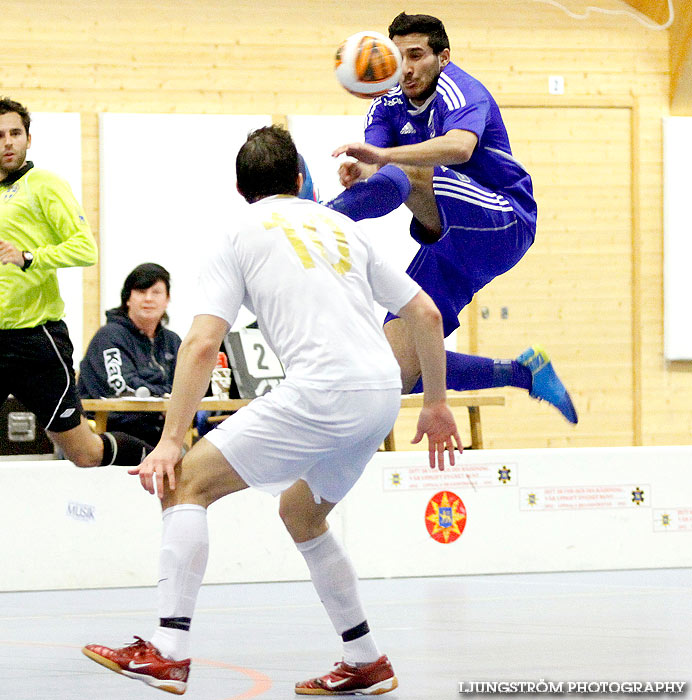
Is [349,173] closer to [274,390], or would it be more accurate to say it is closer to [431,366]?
[431,366]

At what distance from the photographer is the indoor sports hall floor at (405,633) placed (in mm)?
3379

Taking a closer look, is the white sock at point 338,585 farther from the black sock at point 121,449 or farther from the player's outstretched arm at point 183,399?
the black sock at point 121,449

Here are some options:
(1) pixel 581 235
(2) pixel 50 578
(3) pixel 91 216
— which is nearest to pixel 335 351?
(2) pixel 50 578

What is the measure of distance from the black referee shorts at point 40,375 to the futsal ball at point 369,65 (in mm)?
1938

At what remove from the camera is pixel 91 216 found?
992cm

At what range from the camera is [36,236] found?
5059 millimetres

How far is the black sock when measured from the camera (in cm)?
527

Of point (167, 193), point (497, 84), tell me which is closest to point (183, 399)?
point (167, 193)

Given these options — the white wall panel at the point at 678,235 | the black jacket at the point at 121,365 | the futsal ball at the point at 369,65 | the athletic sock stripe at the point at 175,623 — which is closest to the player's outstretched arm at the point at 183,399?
the athletic sock stripe at the point at 175,623

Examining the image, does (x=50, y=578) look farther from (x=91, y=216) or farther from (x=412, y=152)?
(x=91, y=216)

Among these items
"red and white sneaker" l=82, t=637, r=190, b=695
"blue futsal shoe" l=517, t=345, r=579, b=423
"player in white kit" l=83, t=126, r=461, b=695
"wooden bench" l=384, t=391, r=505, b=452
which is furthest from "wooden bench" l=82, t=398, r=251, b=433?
"red and white sneaker" l=82, t=637, r=190, b=695

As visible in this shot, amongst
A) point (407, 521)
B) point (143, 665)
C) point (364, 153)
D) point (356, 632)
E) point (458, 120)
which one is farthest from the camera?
point (407, 521)

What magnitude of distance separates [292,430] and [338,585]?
61cm

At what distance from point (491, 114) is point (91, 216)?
648cm
